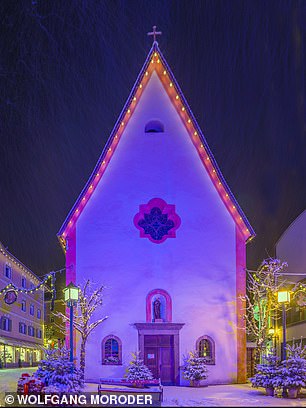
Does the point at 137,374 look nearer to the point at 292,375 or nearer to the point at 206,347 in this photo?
the point at 206,347

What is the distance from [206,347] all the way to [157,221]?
611 centimetres

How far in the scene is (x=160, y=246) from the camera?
966 inches

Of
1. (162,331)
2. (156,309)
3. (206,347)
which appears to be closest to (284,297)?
(206,347)

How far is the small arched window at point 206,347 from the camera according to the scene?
2367 centimetres

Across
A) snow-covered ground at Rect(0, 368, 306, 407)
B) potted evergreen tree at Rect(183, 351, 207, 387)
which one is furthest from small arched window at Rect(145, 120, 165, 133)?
snow-covered ground at Rect(0, 368, 306, 407)

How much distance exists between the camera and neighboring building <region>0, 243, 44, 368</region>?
48875 millimetres

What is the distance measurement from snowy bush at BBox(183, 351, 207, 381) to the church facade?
482 mm

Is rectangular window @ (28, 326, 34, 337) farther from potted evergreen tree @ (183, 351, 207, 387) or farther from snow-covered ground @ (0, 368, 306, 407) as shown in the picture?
potted evergreen tree @ (183, 351, 207, 387)

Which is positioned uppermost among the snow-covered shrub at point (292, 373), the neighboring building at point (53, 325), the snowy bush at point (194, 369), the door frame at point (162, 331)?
the door frame at point (162, 331)

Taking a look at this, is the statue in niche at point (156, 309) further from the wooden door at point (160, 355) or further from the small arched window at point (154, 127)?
the small arched window at point (154, 127)

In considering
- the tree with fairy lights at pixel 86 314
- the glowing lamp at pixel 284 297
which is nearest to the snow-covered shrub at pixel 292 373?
the glowing lamp at pixel 284 297

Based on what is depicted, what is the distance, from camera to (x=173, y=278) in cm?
2417

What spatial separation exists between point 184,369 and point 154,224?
21.6 feet

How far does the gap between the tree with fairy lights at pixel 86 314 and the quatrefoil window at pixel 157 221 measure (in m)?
3.34
